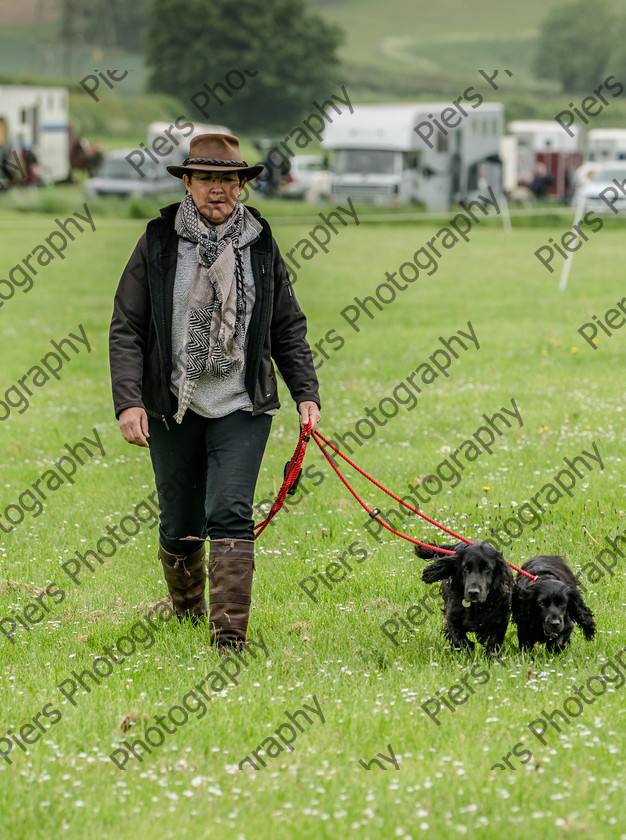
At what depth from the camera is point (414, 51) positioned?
504 ft

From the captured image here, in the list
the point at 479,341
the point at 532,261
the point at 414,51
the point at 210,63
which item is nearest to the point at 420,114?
the point at 532,261

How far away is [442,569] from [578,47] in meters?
144

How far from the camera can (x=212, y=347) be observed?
18.1ft

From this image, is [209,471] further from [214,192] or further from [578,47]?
[578,47]

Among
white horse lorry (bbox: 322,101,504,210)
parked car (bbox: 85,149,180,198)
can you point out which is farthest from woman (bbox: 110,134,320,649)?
parked car (bbox: 85,149,180,198)

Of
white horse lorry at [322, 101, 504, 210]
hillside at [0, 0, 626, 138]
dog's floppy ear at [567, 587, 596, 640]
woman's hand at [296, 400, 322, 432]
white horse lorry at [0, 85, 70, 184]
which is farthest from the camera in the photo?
hillside at [0, 0, 626, 138]

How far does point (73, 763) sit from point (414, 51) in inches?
6210

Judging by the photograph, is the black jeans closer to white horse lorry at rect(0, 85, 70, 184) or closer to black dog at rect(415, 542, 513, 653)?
black dog at rect(415, 542, 513, 653)

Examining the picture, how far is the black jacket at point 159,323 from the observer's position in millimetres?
5641

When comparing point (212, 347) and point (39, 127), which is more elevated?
point (212, 347)

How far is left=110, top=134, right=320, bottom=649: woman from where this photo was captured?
5.57m

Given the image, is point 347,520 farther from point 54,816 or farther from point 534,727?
point 54,816

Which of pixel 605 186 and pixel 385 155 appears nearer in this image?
pixel 605 186

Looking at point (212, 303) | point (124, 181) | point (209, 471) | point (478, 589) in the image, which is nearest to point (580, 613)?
point (478, 589)
